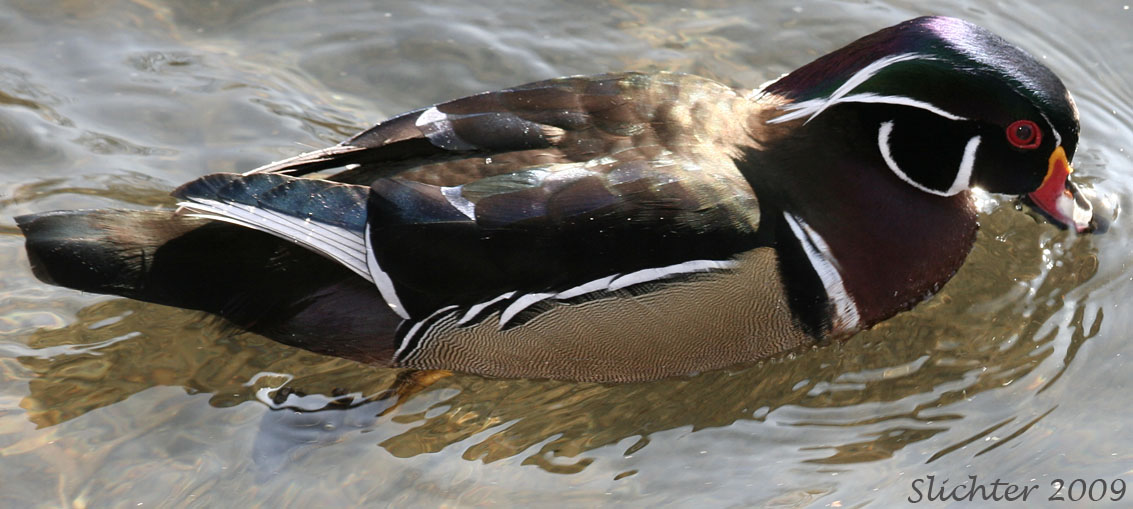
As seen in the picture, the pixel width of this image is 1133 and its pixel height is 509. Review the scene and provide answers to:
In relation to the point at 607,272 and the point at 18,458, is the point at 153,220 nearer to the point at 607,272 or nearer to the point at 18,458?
the point at 18,458

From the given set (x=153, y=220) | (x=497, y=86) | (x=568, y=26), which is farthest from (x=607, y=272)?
(x=568, y=26)

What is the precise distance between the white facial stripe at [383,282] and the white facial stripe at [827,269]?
4.43ft

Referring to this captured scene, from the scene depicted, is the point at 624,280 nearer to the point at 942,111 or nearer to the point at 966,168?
the point at 942,111

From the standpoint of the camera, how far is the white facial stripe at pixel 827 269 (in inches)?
157

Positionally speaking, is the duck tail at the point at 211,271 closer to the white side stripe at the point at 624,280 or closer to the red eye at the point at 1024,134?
the white side stripe at the point at 624,280

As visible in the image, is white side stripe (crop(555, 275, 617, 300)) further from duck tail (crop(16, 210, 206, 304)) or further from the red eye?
the red eye

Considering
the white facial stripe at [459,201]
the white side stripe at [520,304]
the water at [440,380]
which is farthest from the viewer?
the water at [440,380]

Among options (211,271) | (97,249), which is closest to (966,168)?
(211,271)

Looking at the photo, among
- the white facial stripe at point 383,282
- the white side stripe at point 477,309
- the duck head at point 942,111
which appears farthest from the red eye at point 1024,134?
the white facial stripe at point 383,282

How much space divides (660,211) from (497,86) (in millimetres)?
2205

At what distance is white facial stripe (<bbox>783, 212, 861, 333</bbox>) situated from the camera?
3979 millimetres

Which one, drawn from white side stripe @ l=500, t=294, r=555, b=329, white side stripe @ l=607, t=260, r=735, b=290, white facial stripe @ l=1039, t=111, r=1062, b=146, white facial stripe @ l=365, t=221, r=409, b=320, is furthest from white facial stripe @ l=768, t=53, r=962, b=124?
white facial stripe @ l=365, t=221, r=409, b=320

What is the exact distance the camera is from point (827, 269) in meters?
4.03

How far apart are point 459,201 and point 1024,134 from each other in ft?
6.56
